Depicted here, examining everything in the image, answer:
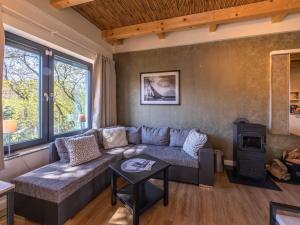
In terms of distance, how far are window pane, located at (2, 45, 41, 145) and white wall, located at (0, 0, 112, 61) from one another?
304mm

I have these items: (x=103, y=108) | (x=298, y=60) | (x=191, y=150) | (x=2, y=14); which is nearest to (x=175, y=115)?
(x=191, y=150)

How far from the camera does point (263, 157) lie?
267 centimetres

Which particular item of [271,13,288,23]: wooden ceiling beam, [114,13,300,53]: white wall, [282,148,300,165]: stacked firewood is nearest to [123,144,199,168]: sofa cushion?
Answer: [282,148,300,165]: stacked firewood

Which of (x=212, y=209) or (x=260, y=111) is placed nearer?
(x=212, y=209)

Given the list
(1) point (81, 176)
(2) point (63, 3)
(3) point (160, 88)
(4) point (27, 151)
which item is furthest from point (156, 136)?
(2) point (63, 3)

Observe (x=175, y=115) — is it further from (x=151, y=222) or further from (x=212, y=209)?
(x=151, y=222)

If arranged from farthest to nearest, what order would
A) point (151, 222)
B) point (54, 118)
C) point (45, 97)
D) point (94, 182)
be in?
point (54, 118) → point (45, 97) → point (94, 182) → point (151, 222)

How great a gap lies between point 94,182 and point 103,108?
1.74m

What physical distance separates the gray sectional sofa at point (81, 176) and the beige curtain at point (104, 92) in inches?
18.8

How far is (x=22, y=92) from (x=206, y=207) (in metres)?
2.85

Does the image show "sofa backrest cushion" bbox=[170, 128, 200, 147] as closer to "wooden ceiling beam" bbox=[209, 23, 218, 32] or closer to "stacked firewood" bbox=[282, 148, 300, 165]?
"stacked firewood" bbox=[282, 148, 300, 165]

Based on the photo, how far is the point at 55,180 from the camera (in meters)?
1.79

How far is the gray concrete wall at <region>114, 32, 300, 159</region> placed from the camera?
309 centimetres

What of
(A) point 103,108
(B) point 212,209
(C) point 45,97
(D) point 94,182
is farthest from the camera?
(A) point 103,108
